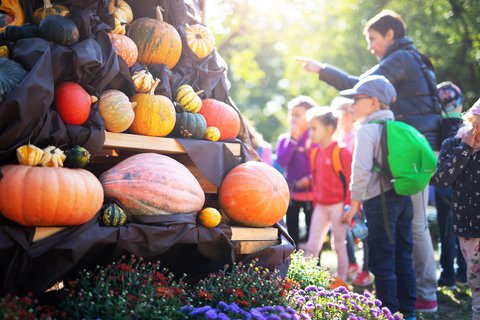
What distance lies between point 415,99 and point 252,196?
2489 millimetres

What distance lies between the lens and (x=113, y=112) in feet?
11.2

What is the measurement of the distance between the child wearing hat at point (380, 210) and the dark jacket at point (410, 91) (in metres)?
0.50

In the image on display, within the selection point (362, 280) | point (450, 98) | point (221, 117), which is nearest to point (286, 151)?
point (362, 280)

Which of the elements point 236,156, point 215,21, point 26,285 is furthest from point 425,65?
point 215,21

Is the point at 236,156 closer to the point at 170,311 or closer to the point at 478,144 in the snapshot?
the point at 170,311

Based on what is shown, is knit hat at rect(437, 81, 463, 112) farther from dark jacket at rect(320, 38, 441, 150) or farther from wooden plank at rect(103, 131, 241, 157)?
wooden plank at rect(103, 131, 241, 157)

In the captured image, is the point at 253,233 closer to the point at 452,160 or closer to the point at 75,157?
the point at 75,157

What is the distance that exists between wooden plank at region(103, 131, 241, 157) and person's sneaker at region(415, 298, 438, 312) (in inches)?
117

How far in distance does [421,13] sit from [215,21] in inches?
222

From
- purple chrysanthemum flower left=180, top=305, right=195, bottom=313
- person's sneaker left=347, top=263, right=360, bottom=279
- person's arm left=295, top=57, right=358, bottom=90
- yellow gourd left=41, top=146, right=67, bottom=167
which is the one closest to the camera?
purple chrysanthemum flower left=180, top=305, right=195, bottom=313

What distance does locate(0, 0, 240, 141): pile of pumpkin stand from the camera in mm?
3195

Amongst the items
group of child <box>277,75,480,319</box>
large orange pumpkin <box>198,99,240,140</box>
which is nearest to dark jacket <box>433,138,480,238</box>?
group of child <box>277,75,480,319</box>

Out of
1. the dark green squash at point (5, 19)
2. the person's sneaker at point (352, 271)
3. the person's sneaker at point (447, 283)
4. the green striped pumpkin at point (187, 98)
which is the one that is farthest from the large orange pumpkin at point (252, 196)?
the person's sneaker at point (352, 271)

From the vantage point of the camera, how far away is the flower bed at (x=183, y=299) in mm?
2666
